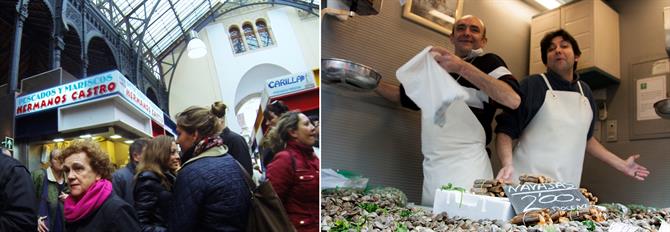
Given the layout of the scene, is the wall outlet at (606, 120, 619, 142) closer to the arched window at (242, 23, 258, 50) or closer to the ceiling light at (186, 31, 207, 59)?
the arched window at (242, 23, 258, 50)

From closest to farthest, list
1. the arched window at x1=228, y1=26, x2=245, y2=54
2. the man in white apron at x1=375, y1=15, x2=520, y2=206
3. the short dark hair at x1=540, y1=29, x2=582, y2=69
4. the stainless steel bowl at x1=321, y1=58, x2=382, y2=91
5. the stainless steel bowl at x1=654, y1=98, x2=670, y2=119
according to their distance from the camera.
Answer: the arched window at x1=228, y1=26, x2=245, y2=54 < the stainless steel bowl at x1=321, y1=58, x2=382, y2=91 < the man in white apron at x1=375, y1=15, x2=520, y2=206 < the short dark hair at x1=540, y1=29, x2=582, y2=69 < the stainless steel bowl at x1=654, y1=98, x2=670, y2=119

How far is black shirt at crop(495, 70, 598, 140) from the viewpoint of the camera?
7.57 feet

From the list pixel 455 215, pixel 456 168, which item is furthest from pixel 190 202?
pixel 456 168

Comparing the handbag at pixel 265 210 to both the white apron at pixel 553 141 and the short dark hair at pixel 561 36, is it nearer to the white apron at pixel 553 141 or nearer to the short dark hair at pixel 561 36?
the white apron at pixel 553 141

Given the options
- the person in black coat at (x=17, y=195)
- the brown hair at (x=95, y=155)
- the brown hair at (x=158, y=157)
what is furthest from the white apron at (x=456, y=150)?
the person in black coat at (x=17, y=195)

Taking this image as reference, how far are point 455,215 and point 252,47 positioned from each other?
921mm

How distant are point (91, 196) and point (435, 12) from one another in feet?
5.92

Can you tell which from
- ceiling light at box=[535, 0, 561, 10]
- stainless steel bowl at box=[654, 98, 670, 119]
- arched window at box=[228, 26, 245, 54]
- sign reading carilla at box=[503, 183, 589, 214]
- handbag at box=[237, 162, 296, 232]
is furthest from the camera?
ceiling light at box=[535, 0, 561, 10]

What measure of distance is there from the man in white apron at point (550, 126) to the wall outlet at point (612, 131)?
0.94 metres

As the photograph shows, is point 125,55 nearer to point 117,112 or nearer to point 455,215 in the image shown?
point 117,112

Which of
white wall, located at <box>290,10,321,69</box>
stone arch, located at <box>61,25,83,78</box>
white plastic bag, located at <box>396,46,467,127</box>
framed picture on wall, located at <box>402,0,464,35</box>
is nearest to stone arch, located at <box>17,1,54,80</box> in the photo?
stone arch, located at <box>61,25,83,78</box>

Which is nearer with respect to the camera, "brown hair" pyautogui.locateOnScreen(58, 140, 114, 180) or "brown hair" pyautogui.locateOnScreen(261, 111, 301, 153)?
"brown hair" pyautogui.locateOnScreen(58, 140, 114, 180)

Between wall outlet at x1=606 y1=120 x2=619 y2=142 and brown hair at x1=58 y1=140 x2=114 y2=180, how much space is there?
309 centimetres

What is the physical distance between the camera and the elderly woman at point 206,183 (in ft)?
3.56
